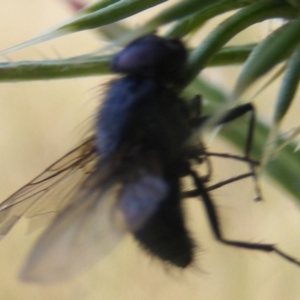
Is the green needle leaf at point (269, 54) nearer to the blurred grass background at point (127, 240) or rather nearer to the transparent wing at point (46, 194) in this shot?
the transparent wing at point (46, 194)

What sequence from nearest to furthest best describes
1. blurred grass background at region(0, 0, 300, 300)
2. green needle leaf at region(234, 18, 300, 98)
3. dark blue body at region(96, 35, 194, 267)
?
1. green needle leaf at region(234, 18, 300, 98)
2. dark blue body at region(96, 35, 194, 267)
3. blurred grass background at region(0, 0, 300, 300)

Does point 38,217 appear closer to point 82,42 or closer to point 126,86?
point 126,86

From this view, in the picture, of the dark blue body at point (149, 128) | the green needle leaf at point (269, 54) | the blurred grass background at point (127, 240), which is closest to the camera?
the green needle leaf at point (269, 54)

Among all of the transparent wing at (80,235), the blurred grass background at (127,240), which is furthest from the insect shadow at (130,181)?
the blurred grass background at (127,240)

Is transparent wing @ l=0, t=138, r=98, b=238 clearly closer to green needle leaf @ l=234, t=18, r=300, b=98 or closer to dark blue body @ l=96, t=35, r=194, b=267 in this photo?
dark blue body @ l=96, t=35, r=194, b=267

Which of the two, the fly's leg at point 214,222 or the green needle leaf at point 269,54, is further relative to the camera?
the fly's leg at point 214,222

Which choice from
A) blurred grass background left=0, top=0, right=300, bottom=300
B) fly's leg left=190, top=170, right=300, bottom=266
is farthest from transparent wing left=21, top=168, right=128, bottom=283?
blurred grass background left=0, top=0, right=300, bottom=300

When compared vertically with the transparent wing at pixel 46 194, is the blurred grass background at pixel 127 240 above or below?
below

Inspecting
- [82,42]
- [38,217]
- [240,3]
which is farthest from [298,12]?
[82,42]
